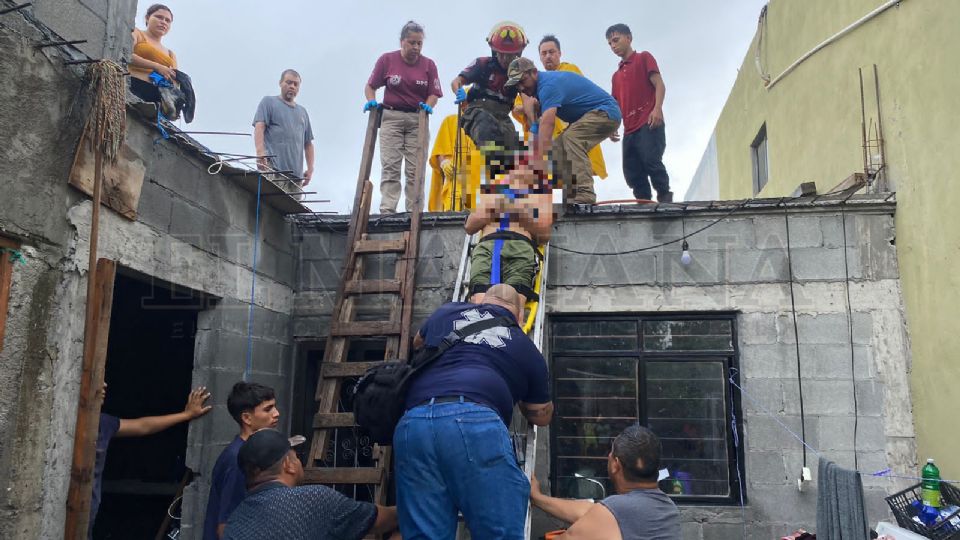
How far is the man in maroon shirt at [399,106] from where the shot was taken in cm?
705

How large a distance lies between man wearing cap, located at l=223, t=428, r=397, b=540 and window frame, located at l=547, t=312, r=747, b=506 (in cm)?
308

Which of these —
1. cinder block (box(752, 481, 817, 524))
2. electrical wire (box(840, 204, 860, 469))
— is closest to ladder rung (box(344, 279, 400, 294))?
cinder block (box(752, 481, 817, 524))

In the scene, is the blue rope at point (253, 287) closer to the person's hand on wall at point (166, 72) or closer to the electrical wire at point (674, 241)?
the person's hand on wall at point (166, 72)

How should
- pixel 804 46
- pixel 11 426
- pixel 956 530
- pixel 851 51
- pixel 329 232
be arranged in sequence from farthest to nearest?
pixel 804 46
pixel 851 51
pixel 329 232
pixel 956 530
pixel 11 426

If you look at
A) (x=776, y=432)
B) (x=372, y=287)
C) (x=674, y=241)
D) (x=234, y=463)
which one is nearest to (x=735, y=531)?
(x=776, y=432)

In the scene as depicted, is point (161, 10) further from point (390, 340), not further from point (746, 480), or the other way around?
point (746, 480)

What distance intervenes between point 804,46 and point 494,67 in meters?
4.17

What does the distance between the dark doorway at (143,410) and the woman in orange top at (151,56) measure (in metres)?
2.06

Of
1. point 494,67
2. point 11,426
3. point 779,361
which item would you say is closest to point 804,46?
point 494,67

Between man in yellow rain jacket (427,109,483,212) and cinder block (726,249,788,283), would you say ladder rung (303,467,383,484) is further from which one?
man in yellow rain jacket (427,109,483,212)

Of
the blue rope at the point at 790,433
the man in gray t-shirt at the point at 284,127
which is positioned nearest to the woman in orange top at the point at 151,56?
the man in gray t-shirt at the point at 284,127

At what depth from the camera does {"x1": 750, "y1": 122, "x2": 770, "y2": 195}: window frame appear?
35.4 ft

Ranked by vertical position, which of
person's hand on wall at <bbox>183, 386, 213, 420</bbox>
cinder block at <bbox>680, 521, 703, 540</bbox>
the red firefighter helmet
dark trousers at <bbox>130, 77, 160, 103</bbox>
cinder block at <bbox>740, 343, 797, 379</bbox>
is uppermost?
the red firefighter helmet

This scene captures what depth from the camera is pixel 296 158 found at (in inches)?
296
